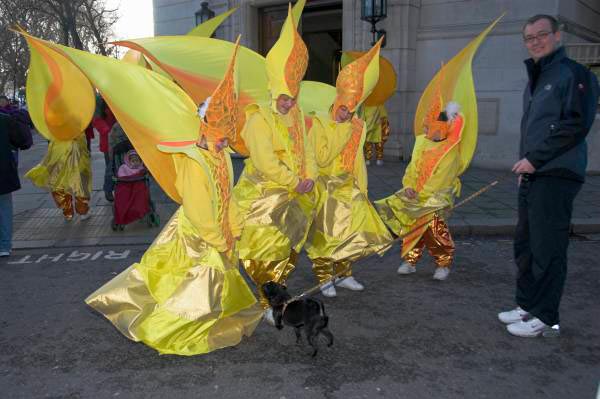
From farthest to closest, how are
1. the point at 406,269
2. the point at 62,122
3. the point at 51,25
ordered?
the point at 51,25
the point at 62,122
the point at 406,269

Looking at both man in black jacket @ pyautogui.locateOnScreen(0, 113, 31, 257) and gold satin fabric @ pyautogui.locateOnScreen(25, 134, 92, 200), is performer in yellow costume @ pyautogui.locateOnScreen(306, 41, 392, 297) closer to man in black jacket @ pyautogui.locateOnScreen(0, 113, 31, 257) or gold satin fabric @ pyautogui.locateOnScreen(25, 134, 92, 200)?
man in black jacket @ pyautogui.locateOnScreen(0, 113, 31, 257)

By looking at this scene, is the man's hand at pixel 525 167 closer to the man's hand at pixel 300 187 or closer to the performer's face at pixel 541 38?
the performer's face at pixel 541 38

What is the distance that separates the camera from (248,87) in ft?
15.4

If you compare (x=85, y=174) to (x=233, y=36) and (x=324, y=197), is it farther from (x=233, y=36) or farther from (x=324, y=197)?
(x=233, y=36)

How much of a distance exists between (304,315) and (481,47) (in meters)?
9.63

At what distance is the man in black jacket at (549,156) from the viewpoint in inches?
131

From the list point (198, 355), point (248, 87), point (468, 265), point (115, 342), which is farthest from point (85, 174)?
point (468, 265)

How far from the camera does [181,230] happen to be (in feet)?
11.1

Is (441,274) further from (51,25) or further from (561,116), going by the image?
(51,25)

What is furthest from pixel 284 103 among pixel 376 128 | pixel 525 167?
pixel 376 128

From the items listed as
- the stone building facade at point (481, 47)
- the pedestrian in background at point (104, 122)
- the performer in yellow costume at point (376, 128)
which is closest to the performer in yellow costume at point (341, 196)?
the pedestrian in background at point (104, 122)

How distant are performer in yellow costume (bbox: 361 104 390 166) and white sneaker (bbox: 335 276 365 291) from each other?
6.75 m

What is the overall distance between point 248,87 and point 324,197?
119 cm

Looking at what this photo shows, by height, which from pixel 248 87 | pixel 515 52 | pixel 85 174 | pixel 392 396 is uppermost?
pixel 515 52
